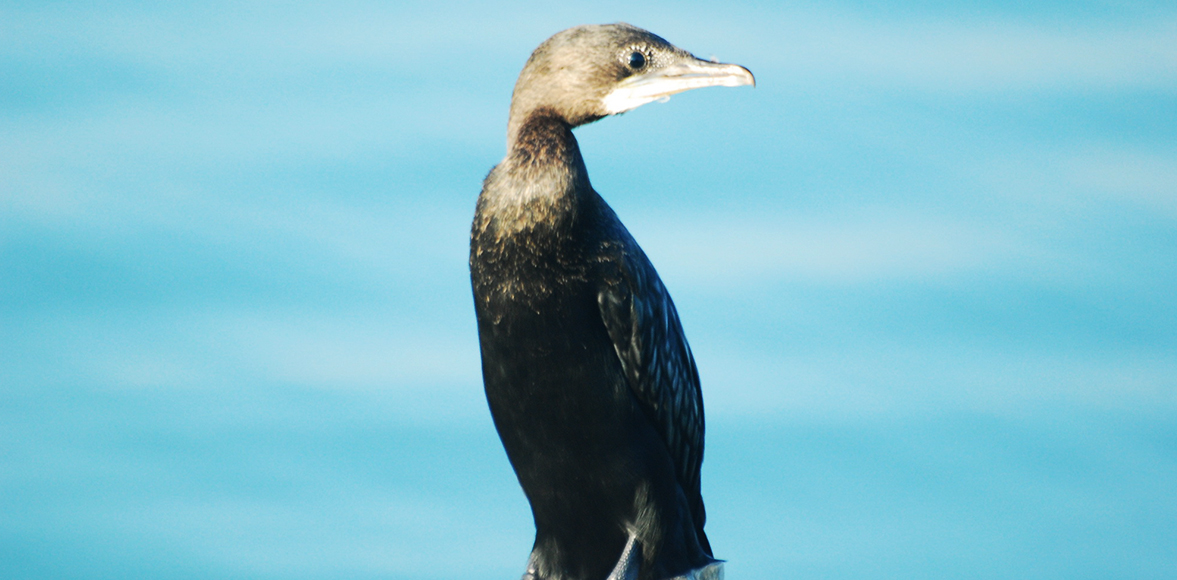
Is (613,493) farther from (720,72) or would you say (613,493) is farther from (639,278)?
(720,72)

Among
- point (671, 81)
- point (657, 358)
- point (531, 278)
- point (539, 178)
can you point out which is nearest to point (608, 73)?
point (671, 81)

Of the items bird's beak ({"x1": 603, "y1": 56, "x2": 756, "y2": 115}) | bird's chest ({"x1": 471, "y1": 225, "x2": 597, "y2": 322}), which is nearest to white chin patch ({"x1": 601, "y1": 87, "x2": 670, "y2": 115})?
bird's beak ({"x1": 603, "y1": 56, "x2": 756, "y2": 115})

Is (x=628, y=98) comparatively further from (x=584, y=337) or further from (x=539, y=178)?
(x=584, y=337)

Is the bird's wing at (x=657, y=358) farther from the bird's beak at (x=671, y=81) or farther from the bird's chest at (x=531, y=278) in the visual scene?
the bird's beak at (x=671, y=81)

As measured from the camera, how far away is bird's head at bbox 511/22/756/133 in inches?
186

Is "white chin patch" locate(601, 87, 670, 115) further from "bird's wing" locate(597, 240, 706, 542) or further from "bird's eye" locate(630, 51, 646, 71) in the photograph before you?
"bird's wing" locate(597, 240, 706, 542)

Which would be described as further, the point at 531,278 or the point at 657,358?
→ the point at 657,358

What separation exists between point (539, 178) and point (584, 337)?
59 centimetres

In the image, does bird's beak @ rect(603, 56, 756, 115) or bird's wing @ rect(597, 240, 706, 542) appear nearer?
bird's beak @ rect(603, 56, 756, 115)

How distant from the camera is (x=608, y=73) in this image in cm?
472

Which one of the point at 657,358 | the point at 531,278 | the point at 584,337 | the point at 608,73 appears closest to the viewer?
the point at 608,73

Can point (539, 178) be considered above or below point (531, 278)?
above

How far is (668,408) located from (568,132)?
113 cm

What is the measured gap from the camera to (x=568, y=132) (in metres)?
4.80
